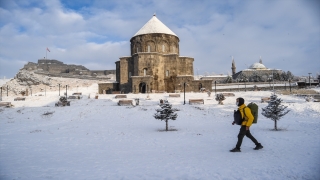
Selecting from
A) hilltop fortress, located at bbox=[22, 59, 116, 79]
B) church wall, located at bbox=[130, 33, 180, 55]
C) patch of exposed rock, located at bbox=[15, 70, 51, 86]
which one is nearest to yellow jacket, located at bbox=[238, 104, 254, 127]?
church wall, located at bbox=[130, 33, 180, 55]

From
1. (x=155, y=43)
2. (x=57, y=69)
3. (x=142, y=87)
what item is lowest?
(x=142, y=87)

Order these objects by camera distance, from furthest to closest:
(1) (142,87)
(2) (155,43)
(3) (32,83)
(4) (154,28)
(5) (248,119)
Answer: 1. (3) (32,83)
2. (4) (154,28)
3. (2) (155,43)
4. (1) (142,87)
5. (5) (248,119)

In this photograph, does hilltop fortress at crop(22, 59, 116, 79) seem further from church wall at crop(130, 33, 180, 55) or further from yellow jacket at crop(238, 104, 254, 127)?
yellow jacket at crop(238, 104, 254, 127)

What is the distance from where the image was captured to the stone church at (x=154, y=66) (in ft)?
117

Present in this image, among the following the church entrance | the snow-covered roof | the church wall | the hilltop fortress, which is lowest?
the church entrance

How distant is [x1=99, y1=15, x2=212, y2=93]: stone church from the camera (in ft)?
117

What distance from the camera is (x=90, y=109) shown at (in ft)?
67.7

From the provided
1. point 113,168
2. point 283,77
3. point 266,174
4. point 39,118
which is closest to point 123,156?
point 113,168

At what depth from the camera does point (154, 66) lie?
35938 millimetres

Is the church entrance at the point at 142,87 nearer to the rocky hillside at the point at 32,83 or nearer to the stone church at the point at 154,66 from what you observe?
the stone church at the point at 154,66

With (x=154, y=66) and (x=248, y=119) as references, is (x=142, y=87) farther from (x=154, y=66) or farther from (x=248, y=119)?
(x=248, y=119)

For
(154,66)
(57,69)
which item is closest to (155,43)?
(154,66)

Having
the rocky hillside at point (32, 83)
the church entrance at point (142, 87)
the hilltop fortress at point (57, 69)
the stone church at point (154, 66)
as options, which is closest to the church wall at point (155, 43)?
the stone church at point (154, 66)

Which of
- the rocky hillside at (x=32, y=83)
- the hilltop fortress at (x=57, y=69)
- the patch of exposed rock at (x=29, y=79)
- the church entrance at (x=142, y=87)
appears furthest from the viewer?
the hilltop fortress at (x=57, y=69)
